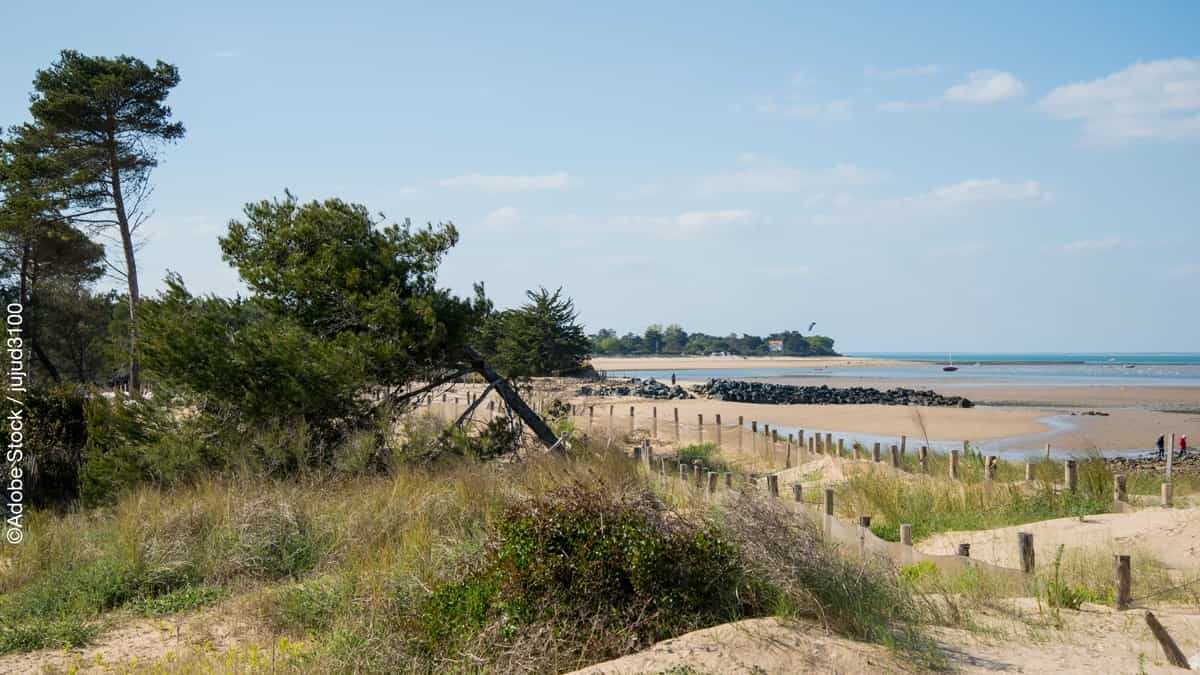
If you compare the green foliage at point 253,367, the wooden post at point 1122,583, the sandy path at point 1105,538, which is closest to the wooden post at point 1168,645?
the wooden post at point 1122,583

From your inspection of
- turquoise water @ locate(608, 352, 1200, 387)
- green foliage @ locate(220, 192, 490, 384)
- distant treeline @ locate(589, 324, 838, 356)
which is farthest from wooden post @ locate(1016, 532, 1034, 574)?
distant treeline @ locate(589, 324, 838, 356)

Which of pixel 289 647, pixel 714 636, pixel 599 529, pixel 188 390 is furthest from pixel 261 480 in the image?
pixel 714 636

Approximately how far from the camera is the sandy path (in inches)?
402

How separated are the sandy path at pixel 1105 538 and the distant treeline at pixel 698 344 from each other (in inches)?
5148

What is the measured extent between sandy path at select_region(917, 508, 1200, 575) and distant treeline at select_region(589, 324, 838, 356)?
131 meters

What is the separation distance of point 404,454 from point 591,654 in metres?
8.29

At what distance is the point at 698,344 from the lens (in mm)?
151750

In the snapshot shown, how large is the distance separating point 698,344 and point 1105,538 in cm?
14134

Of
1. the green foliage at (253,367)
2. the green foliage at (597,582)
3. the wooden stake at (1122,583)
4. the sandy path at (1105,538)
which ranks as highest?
the green foliage at (253,367)

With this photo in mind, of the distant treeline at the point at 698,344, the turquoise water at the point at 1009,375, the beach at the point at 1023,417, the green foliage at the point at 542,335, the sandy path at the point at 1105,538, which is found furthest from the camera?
the distant treeline at the point at 698,344

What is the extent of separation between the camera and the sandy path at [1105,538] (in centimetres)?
1020

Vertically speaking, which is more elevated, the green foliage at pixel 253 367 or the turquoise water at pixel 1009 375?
the green foliage at pixel 253 367

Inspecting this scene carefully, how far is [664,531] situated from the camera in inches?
249

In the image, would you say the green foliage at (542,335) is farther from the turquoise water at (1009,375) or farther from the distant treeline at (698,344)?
the distant treeline at (698,344)
